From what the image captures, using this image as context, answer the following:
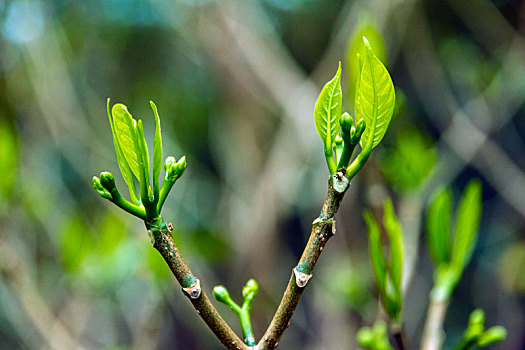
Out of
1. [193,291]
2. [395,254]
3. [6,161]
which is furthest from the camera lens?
[6,161]

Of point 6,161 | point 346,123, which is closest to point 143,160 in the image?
point 346,123

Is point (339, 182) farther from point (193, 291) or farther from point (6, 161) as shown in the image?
point (6, 161)

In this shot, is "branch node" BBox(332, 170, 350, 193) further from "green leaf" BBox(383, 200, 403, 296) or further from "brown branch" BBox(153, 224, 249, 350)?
"green leaf" BBox(383, 200, 403, 296)

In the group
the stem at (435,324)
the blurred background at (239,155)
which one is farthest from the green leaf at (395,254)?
the blurred background at (239,155)

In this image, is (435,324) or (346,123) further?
(435,324)

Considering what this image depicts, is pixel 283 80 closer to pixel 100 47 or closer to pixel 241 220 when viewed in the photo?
pixel 241 220

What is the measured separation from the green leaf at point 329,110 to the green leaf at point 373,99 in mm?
14

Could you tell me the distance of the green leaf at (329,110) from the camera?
1.00ft

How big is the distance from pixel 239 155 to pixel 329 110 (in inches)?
47.1

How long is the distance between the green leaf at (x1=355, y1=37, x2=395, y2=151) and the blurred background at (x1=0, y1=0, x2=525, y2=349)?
66 centimetres

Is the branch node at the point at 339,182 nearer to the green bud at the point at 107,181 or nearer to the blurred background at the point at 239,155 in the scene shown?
the green bud at the point at 107,181

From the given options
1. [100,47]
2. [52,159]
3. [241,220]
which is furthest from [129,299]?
[100,47]

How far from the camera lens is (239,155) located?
150 cm

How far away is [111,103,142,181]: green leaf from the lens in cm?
29
